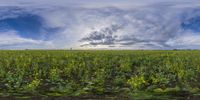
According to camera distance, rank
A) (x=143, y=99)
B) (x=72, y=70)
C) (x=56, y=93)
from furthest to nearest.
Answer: (x=72, y=70) → (x=56, y=93) → (x=143, y=99)

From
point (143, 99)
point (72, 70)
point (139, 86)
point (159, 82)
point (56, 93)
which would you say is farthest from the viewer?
point (72, 70)

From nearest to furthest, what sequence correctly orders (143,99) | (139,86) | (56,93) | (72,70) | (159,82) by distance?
(143,99)
(56,93)
(139,86)
(159,82)
(72,70)

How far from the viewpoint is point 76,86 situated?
17281mm

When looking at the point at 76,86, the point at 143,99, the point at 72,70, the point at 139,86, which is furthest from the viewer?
the point at 72,70

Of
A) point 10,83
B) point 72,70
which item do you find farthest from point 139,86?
point 72,70

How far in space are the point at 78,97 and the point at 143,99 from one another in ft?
6.49

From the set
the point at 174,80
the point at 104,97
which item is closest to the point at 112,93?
the point at 104,97

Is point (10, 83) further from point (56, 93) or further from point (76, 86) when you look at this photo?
point (56, 93)

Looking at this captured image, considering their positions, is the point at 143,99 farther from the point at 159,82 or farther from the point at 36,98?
the point at 159,82

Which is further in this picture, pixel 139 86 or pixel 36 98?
pixel 139 86

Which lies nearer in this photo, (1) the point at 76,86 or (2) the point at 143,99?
(2) the point at 143,99

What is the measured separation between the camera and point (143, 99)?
13.6m

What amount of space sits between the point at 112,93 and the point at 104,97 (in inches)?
45.3

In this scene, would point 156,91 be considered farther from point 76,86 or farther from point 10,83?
point 10,83
